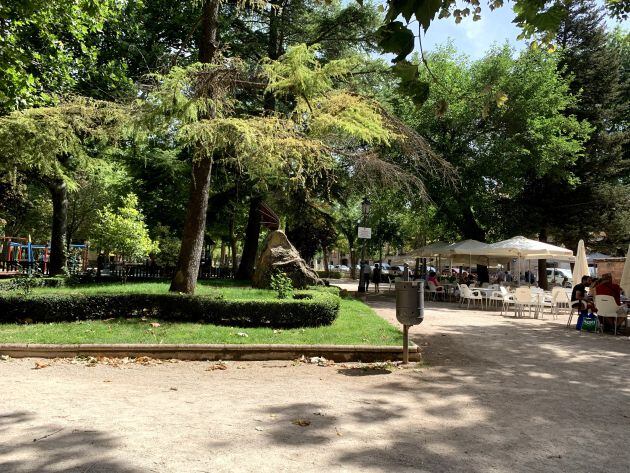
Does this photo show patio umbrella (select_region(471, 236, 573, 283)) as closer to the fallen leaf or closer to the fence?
the fence

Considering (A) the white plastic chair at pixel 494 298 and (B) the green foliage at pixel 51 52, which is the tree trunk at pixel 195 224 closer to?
(B) the green foliage at pixel 51 52

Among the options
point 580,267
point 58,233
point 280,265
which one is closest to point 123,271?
point 58,233

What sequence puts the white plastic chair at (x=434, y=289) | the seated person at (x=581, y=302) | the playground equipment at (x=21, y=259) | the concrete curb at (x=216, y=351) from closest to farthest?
the concrete curb at (x=216, y=351)
the seated person at (x=581, y=302)
the playground equipment at (x=21, y=259)
the white plastic chair at (x=434, y=289)

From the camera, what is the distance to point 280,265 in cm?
1423

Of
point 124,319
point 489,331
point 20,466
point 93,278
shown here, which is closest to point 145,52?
point 93,278

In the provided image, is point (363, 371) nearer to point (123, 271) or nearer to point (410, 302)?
point (410, 302)

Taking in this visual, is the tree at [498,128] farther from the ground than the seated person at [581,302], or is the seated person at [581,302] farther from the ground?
the tree at [498,128]

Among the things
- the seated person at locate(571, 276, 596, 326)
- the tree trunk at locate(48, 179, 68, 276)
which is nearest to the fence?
the tree trunk at locate(48, 179, 68, 276)

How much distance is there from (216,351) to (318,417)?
3.22 m

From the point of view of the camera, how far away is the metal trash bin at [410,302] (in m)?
7.07

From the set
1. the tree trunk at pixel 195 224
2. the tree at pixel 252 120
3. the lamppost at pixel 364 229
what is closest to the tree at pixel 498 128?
the lamppost at pixel 364 229

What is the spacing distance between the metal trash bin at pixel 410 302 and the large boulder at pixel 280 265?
7075 millimetres

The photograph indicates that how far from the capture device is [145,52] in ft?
59.3

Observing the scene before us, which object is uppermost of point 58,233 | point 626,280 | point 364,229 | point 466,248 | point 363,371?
point 364,229
